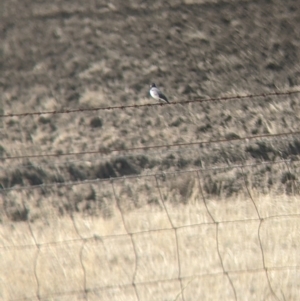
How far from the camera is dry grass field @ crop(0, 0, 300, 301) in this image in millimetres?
3082

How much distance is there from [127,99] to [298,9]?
2.96 ft

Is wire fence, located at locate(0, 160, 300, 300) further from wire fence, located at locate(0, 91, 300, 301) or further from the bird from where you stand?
the bird

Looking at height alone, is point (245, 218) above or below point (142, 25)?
below

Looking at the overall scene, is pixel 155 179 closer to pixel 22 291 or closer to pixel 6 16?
pixel 22 291

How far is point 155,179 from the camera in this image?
3191mm

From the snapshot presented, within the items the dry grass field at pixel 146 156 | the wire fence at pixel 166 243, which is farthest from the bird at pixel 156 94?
the wire fence at pixel 166 243

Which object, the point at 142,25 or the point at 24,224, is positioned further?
the point at 142,25

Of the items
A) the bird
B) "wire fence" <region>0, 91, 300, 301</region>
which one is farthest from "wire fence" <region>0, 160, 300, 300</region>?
the bird

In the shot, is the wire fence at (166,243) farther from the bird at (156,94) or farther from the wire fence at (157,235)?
the bird at (156,94)

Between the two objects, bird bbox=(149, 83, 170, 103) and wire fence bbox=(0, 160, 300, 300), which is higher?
bird bbox=(149, 83, 170, 103)

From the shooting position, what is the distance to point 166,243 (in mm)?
3152

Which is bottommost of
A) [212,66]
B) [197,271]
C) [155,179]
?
[197,271]

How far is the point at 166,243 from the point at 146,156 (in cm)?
34

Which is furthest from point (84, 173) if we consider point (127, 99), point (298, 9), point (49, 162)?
point (298, 9)
